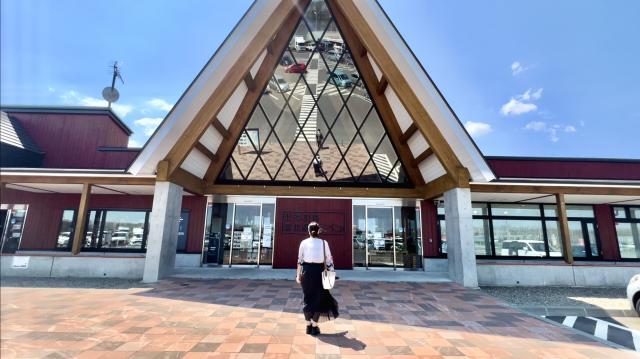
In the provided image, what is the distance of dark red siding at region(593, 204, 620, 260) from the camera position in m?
12.7

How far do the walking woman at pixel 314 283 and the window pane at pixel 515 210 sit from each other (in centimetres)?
1175

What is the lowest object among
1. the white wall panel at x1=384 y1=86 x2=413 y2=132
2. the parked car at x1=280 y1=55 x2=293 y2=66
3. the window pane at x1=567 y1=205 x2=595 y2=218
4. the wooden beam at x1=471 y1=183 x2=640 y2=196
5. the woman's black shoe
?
the woman's black shoe

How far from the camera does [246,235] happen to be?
476 inches

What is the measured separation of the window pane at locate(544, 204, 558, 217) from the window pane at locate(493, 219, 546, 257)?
56cm

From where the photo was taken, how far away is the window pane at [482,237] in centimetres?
1281

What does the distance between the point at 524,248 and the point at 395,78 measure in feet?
34.9

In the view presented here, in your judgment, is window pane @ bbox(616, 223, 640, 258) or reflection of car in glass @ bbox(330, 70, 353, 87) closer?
reflection of car in glass @ bbox(330, 70, 353, 87)

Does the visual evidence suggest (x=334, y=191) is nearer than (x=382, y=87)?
No

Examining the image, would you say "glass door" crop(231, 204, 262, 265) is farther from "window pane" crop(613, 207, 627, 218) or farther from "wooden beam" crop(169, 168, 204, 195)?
"window pane" crop(613, 207, 627, 218)

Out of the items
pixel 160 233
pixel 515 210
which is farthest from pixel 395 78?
pixel 515 210

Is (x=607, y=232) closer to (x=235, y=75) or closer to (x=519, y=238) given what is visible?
(x=519, y=238)

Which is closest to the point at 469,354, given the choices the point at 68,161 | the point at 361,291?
the point at 361,291

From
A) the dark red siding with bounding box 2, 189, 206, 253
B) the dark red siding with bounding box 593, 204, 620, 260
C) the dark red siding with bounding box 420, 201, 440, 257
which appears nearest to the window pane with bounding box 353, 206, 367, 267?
the dark red siding with bounding box 420, 201, 440, 257

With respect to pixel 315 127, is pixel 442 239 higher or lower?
lower
